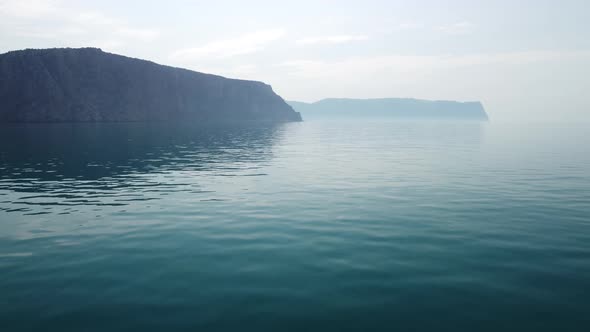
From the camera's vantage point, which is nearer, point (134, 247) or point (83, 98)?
point (134, 247)

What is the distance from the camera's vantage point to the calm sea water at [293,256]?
849 cm

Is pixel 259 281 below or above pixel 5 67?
below

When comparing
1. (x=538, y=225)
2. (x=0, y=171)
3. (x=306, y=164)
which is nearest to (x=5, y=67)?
(x=0, y=171)

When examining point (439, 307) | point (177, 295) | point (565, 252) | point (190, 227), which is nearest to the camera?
point (439, 307)

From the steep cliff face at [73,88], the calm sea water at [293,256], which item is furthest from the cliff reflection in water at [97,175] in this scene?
the steep cliff face at [73,88]

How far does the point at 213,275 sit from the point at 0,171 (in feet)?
97.8

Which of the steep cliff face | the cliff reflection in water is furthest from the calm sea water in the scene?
the steep cliff face

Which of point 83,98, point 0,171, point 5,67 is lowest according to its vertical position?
point 0,171

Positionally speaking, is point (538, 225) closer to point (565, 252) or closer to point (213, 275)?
point (565, 252)

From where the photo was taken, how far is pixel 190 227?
15.7 metres

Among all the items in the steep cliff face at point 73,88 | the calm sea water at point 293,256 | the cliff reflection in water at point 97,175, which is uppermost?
the steep cliff face at point 73,88

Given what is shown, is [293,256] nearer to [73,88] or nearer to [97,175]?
[97,175]

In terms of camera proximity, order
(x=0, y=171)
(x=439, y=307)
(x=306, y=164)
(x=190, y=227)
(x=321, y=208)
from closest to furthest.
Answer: (x=439, y=307) → (x=190, y=227) → (x=321, y=208) → (x=0, y=171) → (x=306, y=164)

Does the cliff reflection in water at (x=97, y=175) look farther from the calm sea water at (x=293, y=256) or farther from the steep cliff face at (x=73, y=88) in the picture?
the steep cliff face at (x=73, y=88)
